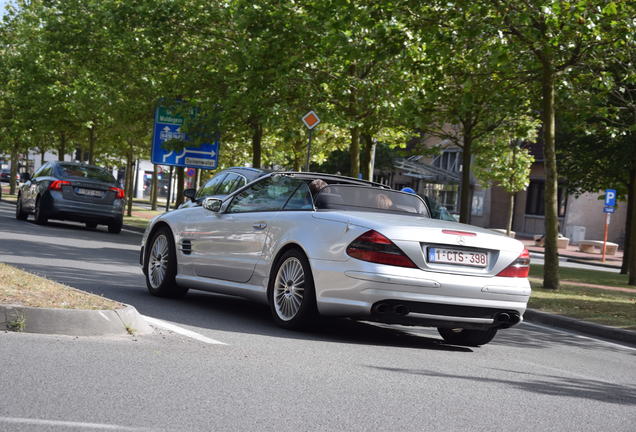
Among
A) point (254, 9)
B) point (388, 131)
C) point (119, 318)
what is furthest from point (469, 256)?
point (388, 131)

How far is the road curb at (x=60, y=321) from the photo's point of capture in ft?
24.2

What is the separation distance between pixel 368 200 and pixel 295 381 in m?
3.28

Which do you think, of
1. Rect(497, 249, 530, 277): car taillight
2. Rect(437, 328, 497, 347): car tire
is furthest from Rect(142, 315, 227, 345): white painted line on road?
Rect(437, 328, 497, 347): car tire

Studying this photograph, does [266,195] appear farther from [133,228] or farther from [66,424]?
[133,228]

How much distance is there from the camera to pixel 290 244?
900 cm

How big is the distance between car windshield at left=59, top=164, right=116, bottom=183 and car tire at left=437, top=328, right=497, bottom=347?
51.4ft

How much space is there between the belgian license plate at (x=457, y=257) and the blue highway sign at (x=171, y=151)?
71.1 ft

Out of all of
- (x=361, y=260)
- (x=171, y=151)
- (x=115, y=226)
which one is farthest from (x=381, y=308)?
(x=171, y=151)

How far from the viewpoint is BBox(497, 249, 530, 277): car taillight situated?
8698mm

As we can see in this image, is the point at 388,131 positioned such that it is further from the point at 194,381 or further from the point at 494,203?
the point at 494,203

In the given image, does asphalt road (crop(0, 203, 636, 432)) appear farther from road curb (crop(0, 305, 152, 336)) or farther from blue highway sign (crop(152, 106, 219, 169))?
blue highway sign (crop(152, 106, 219, 169))

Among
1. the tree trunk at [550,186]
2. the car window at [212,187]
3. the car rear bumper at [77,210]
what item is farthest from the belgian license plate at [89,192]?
the tree trunk at [550,186]

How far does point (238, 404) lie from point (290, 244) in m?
3.43

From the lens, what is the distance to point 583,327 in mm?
12711
